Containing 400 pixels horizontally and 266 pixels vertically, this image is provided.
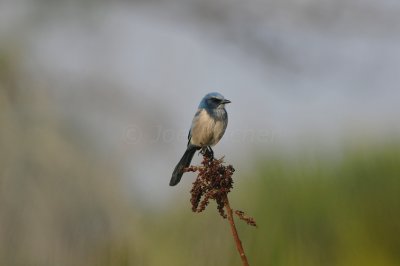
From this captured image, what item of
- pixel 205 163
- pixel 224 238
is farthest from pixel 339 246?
pixel 205 163

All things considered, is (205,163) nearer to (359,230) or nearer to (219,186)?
(219,186)

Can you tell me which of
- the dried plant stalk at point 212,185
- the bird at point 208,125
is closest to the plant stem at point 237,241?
the dried plant stalk at point 212,185

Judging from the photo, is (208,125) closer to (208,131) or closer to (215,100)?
(208,131)

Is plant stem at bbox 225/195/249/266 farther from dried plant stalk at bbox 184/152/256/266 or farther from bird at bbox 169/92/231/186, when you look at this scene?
bird at bbox 169/92/231/186

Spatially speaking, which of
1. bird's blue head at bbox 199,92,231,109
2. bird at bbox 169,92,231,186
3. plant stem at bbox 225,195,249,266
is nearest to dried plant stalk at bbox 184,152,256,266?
plant stem at bbox 225,195,249,266

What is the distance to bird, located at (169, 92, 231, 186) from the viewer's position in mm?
2604

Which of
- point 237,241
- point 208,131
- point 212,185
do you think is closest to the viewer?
point 237,241

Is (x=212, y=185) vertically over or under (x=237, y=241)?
over

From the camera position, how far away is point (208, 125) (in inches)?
103

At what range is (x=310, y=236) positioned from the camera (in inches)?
74.0

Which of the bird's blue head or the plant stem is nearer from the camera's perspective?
the plant stem

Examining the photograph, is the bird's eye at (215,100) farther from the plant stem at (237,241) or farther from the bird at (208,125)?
the plant stem at (237,241)

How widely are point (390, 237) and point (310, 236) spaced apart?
0.76 feet

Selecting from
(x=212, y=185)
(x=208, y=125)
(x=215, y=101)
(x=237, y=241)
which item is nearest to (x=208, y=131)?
(x=208, y=125)
